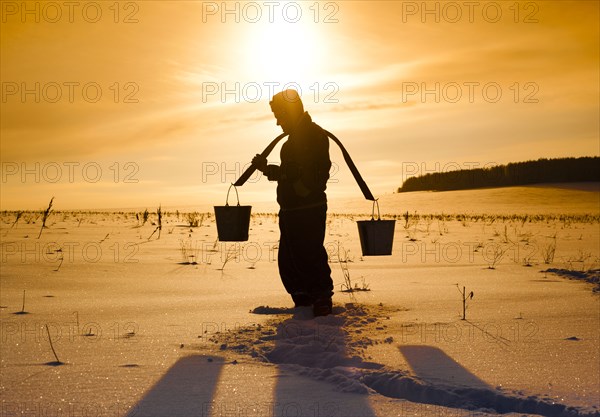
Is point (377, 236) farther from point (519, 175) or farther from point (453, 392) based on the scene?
point (519, 175)

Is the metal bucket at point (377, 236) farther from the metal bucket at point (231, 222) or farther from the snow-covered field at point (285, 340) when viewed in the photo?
the metal bucket at point (231, 222)

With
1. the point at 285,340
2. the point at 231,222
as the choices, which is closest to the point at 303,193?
the point at 231,222

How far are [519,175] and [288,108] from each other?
46.0 metres

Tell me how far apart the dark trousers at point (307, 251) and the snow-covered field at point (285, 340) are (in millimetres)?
245

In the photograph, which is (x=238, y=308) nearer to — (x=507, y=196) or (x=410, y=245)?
(x=410, y=245)

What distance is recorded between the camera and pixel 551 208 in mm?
32250

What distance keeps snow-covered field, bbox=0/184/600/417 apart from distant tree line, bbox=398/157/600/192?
1633 inches

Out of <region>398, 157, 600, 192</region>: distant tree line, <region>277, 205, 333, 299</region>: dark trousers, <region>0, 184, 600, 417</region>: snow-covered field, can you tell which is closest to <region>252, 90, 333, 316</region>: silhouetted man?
<region>277, 205, 333, 299</region>: dark trousers

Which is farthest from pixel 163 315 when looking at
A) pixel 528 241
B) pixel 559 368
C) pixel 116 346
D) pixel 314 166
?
pixel 528 241

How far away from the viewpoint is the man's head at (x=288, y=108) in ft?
16.7

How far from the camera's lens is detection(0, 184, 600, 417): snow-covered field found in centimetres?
294

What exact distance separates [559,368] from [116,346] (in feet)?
7.83

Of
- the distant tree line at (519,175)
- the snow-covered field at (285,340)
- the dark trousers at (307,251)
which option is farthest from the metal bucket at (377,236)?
the distant tree line at (519,175)

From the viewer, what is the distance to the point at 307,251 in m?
5.09
